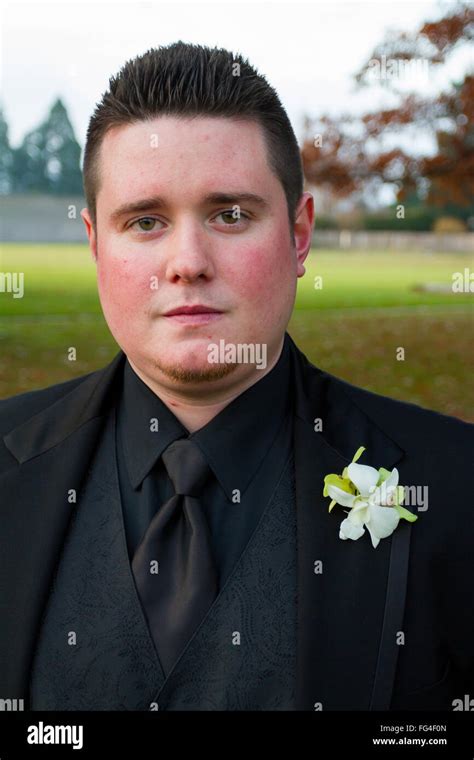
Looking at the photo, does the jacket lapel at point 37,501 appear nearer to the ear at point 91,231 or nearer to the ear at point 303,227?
the ear at point 91,231

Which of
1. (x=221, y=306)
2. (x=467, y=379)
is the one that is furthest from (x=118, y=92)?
(x=467, y=379)

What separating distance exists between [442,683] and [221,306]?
3.78ft

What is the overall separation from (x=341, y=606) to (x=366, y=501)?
0.91 ft

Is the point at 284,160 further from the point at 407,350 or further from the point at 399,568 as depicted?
the point at 407,350

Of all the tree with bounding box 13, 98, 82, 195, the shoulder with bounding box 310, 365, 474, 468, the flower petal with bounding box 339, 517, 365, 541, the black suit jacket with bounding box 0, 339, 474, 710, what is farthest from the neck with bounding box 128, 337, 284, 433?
the tree with bounding box 13, 98, 82, 195

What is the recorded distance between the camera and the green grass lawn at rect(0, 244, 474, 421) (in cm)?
840

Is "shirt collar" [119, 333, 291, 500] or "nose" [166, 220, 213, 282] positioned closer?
"nose" [166, 220, 213, 282]

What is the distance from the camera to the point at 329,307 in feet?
40.0

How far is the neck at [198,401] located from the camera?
2.28 metres

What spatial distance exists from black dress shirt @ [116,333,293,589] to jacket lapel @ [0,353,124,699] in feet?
0.44

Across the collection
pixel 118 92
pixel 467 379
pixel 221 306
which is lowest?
pixel 221 306

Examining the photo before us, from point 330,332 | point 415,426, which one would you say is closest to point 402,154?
point 330,332

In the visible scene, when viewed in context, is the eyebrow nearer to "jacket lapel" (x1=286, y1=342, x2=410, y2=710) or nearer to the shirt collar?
the shirt collar

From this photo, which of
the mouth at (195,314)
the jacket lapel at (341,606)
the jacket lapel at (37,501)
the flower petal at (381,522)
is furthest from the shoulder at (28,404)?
the flower petal at (381,522)
